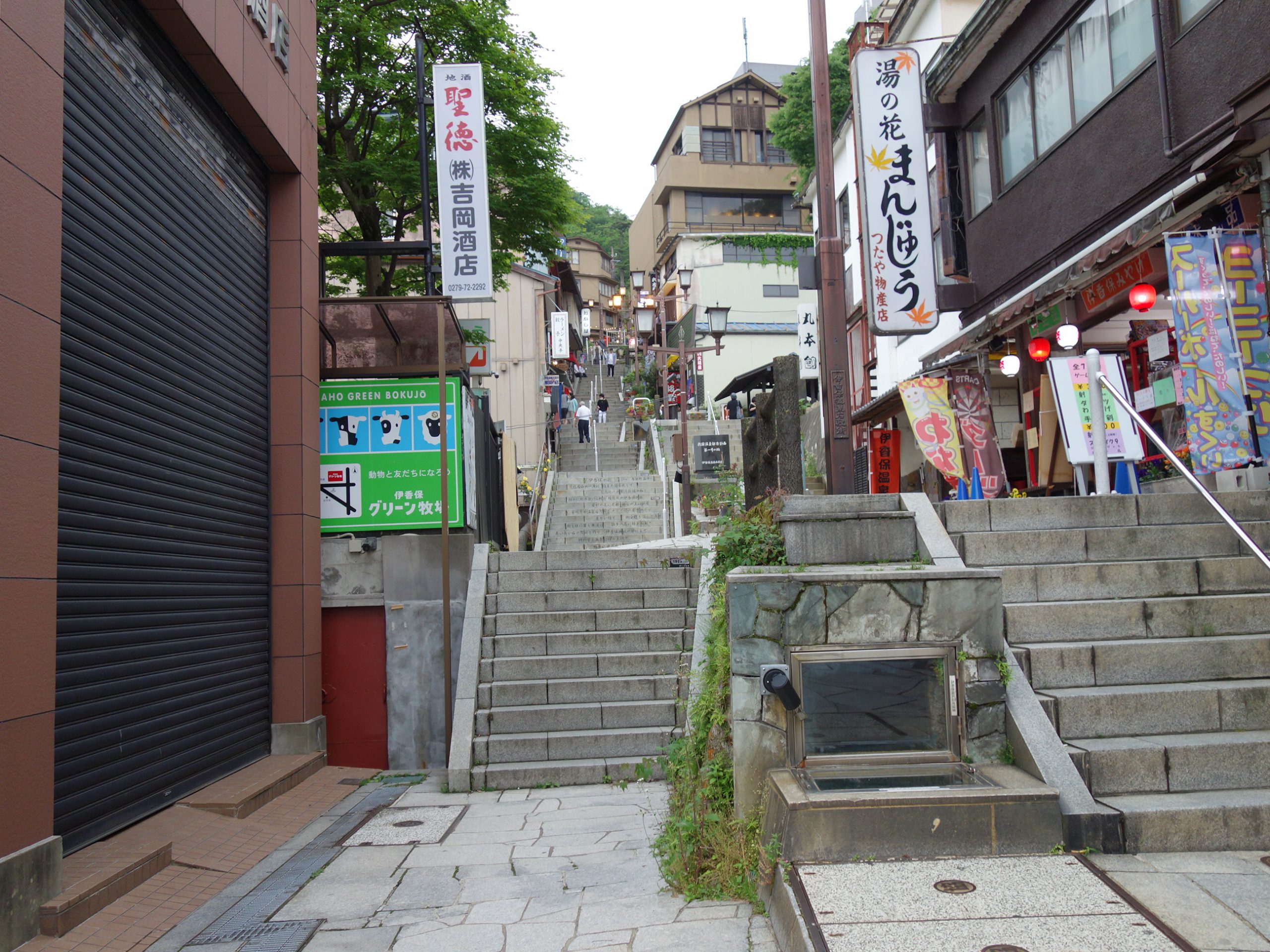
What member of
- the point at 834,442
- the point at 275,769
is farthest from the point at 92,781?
the point at 834,442

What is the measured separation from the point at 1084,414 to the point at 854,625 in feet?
16.7

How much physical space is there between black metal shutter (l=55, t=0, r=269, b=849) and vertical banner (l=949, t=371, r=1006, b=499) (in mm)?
8291

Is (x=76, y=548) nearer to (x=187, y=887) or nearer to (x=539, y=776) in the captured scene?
(x=187, y=887)

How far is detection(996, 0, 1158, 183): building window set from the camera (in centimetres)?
1115

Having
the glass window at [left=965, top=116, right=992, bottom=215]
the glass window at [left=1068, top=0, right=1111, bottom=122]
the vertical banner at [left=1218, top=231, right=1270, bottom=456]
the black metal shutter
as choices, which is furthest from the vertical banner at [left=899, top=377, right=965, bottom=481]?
the black metal shutter

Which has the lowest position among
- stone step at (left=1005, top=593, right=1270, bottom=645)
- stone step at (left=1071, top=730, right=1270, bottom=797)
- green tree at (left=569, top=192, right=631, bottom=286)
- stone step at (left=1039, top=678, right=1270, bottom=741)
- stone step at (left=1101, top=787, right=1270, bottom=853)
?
stone step at (left=1101, top=787, right=1270, bottom=853)

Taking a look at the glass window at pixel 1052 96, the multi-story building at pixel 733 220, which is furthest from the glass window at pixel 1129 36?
the multi-story building at pixel 733 220

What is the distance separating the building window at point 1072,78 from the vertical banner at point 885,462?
461 centimetres

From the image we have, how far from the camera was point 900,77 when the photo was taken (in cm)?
1315

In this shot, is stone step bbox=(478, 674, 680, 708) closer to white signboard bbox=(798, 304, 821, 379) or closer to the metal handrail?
the metal handrail

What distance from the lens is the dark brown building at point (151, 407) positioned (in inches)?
208

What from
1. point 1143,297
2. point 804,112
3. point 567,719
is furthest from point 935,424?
point 804,112

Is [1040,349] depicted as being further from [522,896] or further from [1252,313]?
[522,896]

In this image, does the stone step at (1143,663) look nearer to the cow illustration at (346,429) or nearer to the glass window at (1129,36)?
the glass window at (1129,36)
